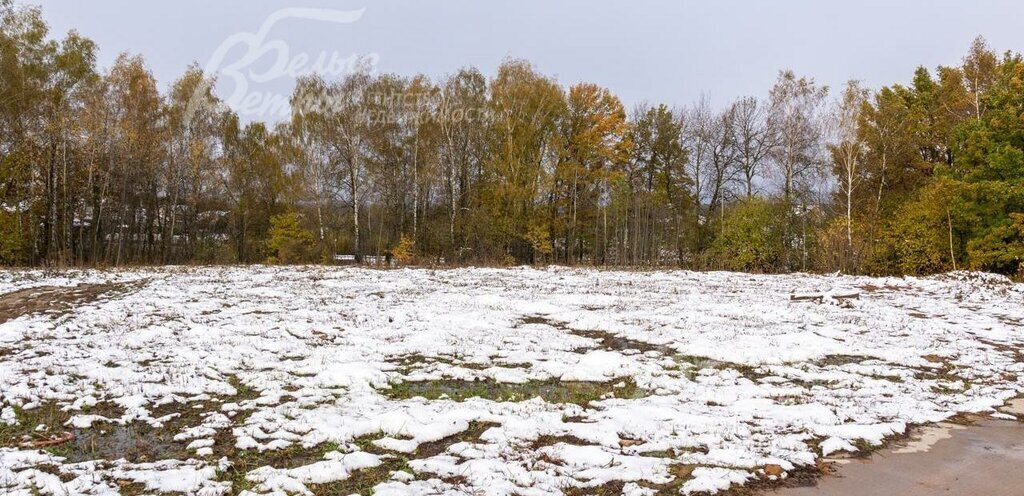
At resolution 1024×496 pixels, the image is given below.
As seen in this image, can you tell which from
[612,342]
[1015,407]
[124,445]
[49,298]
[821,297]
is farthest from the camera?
[821,297]

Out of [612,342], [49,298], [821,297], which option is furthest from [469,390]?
[821,297]

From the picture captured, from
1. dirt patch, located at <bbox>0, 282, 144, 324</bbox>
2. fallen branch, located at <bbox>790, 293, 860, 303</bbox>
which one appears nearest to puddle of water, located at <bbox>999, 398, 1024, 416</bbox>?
fallen branch, located at <bbox>790, 293, 860, 303</bbox>

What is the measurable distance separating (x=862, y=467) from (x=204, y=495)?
15.3 ft

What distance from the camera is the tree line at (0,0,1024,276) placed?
2411 centimetres

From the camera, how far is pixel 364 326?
32.7 ft

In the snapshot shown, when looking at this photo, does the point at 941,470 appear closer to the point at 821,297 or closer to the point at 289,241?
the point at 821,297

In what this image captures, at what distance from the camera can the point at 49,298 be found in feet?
39.2

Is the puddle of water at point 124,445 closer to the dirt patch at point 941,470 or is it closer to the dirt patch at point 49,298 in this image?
the dirt patch at point 941,470

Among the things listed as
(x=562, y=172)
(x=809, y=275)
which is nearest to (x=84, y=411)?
(x=809, y=275)

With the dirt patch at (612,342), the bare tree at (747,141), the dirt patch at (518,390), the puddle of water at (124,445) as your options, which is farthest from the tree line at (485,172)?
the puddle of water at (124,445)

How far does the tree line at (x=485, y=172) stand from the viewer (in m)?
24.1

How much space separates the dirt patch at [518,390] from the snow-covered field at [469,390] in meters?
0.04

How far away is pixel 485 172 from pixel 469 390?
27.9 meters

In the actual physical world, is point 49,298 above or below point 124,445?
above
